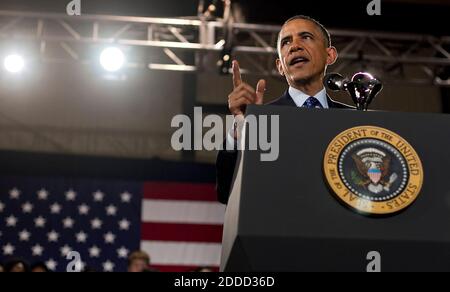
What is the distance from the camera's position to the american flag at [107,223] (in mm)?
6434

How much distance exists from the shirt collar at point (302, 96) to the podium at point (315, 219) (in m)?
0.49

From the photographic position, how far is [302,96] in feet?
5.65

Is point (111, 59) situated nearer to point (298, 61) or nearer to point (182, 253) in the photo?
point (182, 253)

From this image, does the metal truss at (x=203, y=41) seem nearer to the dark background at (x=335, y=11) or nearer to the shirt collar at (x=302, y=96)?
the dark background at (x=335, y=11)

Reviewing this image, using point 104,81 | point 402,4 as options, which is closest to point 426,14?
point 402,4

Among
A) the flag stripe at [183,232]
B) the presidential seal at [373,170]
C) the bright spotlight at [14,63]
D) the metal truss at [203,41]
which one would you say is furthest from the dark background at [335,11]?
the presidential seal at [373,170]

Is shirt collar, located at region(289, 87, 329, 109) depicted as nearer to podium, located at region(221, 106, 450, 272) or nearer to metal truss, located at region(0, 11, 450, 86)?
podium, located at region(221, 106, 450, 272)

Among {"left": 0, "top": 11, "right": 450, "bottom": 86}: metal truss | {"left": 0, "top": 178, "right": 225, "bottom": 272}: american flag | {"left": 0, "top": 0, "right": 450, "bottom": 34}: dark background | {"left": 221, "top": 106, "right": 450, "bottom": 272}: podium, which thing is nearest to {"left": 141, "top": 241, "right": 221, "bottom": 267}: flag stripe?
{"left": 0, "top": 178, "right": 225, "bottom": 272}: american flag

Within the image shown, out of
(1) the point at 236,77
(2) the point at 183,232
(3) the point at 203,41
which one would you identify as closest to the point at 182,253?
(2) the point at 183,232

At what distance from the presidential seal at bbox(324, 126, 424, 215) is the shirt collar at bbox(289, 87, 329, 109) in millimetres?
492

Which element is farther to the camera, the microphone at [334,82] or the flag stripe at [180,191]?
the flag stripe at [180,191]

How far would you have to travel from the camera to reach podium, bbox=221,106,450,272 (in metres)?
1.12
